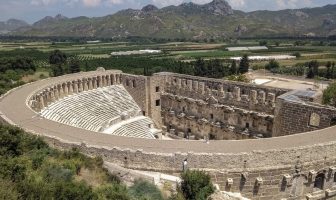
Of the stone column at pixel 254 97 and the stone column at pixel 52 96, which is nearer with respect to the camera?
→ the stone column at pixel 254 97

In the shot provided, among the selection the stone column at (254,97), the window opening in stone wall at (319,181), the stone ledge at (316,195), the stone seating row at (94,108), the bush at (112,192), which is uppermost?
the stone column at (254,97)

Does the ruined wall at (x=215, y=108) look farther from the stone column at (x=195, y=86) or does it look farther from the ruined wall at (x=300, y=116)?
the ruined wall at (x=300, y=116)

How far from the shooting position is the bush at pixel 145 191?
53.5ft

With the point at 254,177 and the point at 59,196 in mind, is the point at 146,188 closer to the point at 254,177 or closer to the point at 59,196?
the point at 59,196

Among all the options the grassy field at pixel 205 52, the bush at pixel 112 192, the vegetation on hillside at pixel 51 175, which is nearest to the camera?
the vegetation on hillside at pixel 51 175

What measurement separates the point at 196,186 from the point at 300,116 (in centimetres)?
1456

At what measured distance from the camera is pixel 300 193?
68.8 feet

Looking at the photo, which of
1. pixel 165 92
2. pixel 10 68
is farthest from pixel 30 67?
pixel 165 92

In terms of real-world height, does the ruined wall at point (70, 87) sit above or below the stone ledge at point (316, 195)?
above

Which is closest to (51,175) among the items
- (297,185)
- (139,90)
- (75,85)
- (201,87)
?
(297,185)

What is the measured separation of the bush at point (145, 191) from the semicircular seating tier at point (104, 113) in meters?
14.2

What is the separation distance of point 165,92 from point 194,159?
22.3m

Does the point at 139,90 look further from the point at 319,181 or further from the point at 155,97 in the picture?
the point at 319,181

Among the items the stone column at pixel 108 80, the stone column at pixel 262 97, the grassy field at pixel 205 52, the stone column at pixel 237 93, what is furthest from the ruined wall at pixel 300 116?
the grassy field at pixel 205 52
